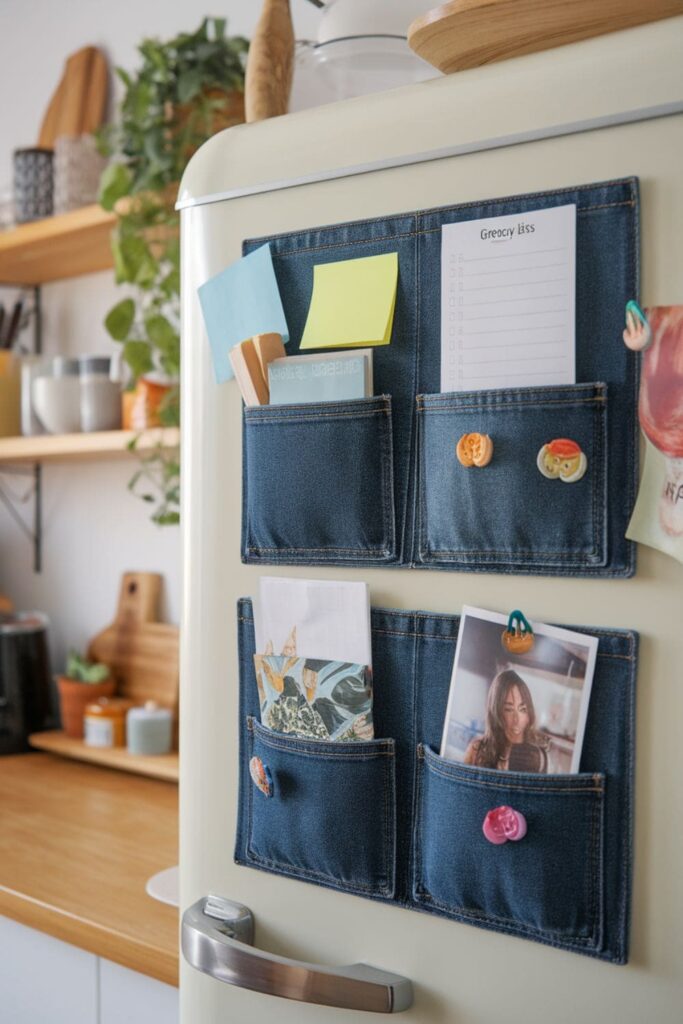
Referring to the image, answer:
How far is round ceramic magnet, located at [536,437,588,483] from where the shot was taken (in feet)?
2.63

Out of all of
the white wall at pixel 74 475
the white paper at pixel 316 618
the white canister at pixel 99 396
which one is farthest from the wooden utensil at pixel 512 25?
the white wall at pixel 74 475

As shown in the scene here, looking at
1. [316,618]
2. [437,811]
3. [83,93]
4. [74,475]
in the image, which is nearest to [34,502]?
[74,475]

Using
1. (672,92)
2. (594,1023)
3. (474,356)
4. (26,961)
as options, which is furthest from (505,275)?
(26,961)

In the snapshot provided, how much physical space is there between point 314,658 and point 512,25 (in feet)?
1.87

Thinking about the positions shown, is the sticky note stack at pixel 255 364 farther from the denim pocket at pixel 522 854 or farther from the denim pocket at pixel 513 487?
the denim pocket at pixel 522 854

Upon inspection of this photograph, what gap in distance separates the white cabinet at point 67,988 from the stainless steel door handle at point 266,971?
11.5 inches

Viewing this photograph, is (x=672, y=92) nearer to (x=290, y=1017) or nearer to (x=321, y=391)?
(x=321, y=391)

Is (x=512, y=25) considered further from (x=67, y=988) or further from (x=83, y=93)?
(x=83, y=93)

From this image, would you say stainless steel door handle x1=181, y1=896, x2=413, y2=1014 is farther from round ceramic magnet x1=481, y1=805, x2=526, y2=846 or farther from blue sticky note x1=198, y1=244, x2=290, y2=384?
blue sticky note x1=198, y1=244, x2=290, y2=384

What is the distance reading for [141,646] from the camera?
7.06 feet

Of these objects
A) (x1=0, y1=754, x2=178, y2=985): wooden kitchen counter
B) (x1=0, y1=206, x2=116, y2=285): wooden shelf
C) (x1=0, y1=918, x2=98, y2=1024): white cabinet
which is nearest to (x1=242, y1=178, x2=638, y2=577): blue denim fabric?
(x1=0, y1=754, x2=178, y2=985): wooden kitchen counter

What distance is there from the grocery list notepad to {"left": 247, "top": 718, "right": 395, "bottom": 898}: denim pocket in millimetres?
325

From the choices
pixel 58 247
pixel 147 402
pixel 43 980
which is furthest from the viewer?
pixel 58 247

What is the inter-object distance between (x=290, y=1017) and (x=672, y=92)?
33.2 inches
